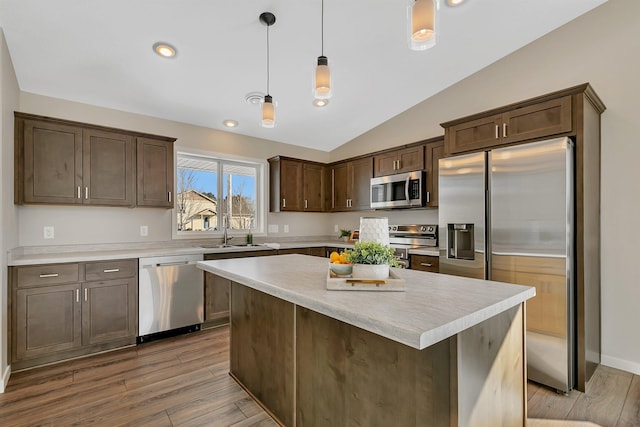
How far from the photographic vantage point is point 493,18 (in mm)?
2738

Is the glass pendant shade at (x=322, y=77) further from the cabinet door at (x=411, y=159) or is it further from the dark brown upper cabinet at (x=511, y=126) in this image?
the cabinet door at (x=411, y=159)

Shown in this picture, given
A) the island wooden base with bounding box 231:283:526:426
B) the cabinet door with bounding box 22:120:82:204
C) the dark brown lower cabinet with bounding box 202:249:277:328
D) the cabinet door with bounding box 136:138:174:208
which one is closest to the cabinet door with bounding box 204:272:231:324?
the dark brown lower cabinet with bounding box 202:249:277:328

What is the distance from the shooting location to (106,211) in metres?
3.41

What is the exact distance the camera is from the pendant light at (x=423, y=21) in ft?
4.24

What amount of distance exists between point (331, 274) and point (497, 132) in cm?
207

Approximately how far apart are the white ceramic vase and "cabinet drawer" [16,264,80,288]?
273 centimetres

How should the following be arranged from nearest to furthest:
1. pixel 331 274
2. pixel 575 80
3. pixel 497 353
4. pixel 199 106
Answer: pixel 497 353 → pixel 331 274 → pixel 575 80 → pixel 199 106

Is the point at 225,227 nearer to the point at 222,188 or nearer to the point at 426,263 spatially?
the point at 222,188

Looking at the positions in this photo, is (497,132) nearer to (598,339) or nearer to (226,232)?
(598,339)

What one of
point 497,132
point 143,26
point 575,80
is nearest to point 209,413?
point 143,26

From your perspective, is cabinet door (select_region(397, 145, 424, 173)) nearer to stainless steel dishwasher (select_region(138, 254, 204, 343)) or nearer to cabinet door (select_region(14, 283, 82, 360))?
stainless steel dishwasher (select_region(138, 254, 204, 343))

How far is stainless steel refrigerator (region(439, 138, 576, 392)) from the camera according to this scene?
7.45 ft

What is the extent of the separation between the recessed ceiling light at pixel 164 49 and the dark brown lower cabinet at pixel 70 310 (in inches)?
77.3

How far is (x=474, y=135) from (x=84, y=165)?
3.75m
